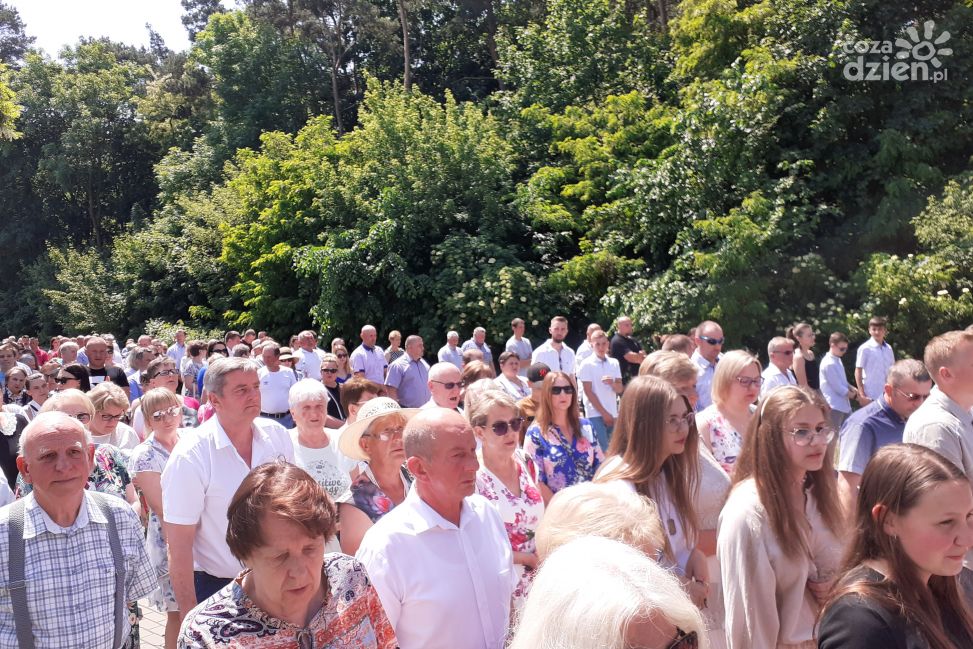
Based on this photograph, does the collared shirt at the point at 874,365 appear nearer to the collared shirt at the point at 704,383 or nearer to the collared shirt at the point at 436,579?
the collared shirt at the point at 704,383

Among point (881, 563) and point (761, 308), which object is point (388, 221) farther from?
point (881, 563)

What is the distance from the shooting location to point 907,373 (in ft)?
17.4

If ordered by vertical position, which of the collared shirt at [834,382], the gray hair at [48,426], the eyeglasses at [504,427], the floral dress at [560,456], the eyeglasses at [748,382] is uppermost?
the gray hair at [48,426]

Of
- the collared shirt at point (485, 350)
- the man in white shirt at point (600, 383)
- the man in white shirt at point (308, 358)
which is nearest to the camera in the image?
the man in white shirt at point (600, 383)

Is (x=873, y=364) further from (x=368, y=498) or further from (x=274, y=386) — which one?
(x=368, y=498)

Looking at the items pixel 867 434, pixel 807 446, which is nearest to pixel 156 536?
pixel 807 446

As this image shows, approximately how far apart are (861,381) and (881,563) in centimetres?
1050

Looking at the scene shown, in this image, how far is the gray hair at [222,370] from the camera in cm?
478

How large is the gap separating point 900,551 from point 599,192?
65.2 feet

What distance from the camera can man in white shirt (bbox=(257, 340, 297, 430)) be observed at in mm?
11227

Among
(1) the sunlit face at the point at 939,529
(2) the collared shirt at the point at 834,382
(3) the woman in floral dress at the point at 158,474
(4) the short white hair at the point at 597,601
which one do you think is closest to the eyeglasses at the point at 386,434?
(3) the woman in floral dress at the point at 158,474

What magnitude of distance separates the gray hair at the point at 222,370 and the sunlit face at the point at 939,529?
129 inches

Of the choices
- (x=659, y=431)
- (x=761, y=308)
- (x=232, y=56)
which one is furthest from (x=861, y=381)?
(x=232, y=56)

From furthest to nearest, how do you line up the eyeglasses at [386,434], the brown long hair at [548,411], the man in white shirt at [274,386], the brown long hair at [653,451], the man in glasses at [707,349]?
the man in white shirt at [274,386]
the man in glasses at [707,349]
the brown long hair at [548,411]
the eyeglasses at [386,434]
the brown long hair at [653,451]
